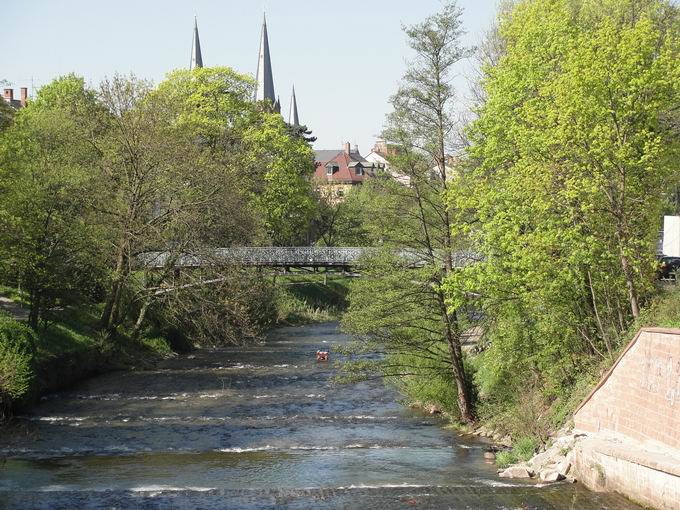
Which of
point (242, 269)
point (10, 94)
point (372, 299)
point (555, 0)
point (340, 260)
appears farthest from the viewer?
point (10, 94)

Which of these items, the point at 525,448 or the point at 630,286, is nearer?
the point at 630,286

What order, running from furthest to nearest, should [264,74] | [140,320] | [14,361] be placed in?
[264,74] < [140,320] < [14,361]

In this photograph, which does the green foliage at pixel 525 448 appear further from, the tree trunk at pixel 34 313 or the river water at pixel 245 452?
the tree trunk at pixel 34 313

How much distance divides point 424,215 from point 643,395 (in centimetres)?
1129

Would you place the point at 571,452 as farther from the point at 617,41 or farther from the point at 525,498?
the point at 617,41

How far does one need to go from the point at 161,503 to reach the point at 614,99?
13.5 metres

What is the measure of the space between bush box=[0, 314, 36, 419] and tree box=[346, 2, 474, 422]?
9886mm

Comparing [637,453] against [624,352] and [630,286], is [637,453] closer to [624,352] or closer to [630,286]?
[624,352]

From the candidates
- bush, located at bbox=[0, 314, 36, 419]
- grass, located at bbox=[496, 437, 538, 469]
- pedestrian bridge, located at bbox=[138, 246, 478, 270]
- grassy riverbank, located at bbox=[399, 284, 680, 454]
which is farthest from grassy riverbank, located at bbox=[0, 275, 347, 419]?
grass, located at bbox=[496, 437, 538, 469]

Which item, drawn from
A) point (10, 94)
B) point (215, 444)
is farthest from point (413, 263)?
point (10, 94)

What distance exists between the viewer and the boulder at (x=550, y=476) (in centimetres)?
1869

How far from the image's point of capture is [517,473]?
19938mm

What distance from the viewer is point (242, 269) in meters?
39.2

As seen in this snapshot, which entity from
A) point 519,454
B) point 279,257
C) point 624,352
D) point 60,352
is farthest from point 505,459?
point 279,257
